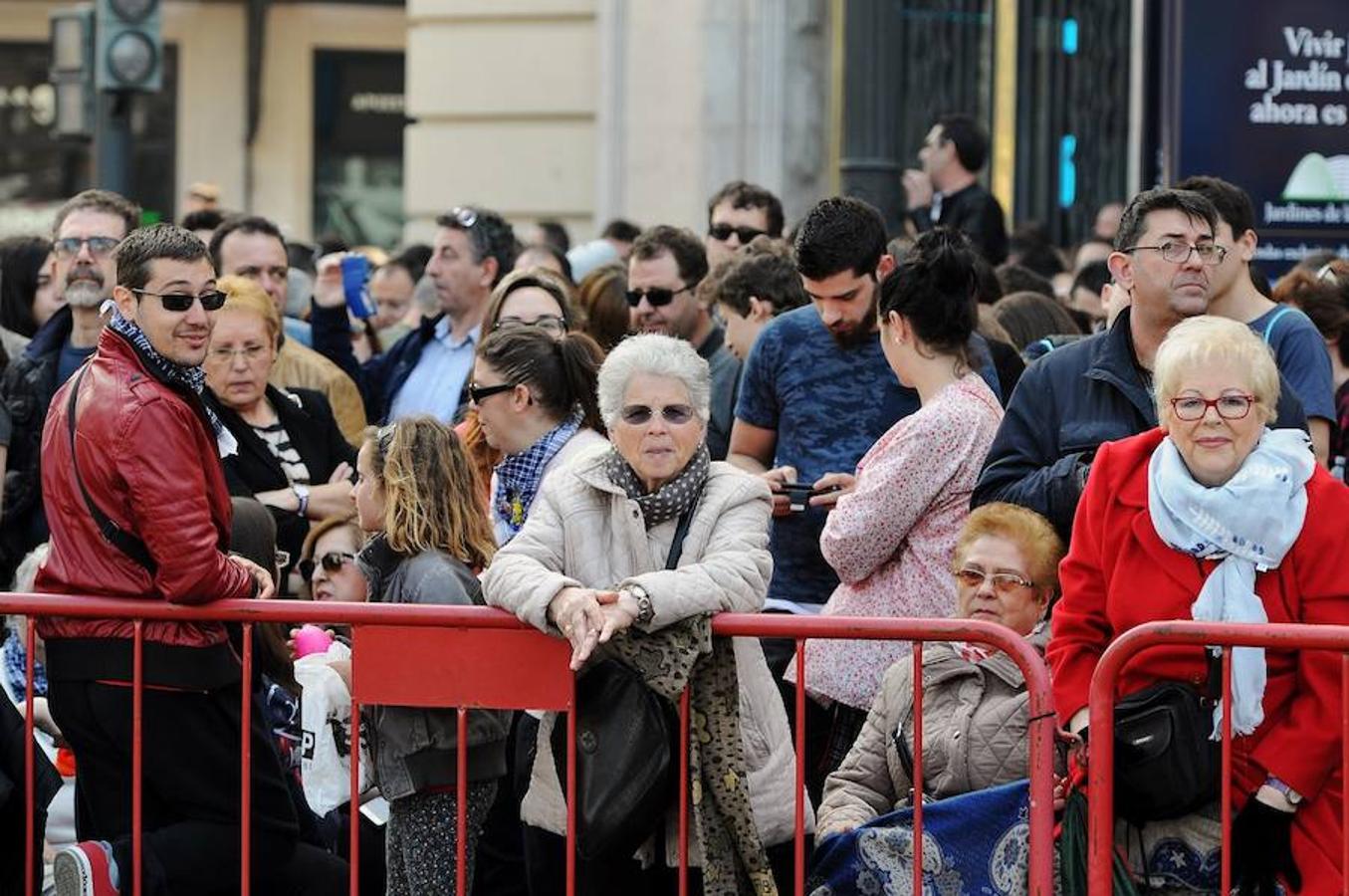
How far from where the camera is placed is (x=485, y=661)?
6.16m

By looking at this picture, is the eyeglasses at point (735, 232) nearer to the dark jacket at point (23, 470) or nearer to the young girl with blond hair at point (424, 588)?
the dark jacket at point (23, 470)

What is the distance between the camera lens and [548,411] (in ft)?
23.9

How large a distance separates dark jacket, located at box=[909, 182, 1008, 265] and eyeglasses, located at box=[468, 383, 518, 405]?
4.15m

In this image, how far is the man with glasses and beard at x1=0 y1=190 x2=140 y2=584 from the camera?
8.27m

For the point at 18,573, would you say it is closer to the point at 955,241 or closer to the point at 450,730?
the point at 450,730

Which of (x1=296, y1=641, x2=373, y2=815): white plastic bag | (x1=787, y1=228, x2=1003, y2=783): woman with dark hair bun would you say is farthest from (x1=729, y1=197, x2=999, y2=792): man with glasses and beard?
(x1=296, y1=641, x2=373, y2=815): white plastic bag

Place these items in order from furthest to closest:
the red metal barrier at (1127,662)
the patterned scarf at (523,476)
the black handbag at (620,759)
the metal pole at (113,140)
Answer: the metal pole at (113,140) → the patterned scarf at (523,476) → the black handbag at (620,759) → the red metal barrier at (1127,662)

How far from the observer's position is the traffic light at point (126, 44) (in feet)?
44.7

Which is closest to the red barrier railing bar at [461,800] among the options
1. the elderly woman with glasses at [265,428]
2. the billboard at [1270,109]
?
the elderly woman with glasses at [265,428]

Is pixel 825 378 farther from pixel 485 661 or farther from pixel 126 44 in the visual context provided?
pixel 126 44

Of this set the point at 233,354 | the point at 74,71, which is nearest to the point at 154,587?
the point at 233,354

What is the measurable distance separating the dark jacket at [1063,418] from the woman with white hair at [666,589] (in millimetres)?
672

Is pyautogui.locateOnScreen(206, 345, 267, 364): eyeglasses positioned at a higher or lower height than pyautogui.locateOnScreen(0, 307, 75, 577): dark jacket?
higher

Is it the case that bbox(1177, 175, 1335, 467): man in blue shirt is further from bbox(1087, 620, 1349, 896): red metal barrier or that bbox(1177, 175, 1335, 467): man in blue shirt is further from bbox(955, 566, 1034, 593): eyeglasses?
bbox(1087, 620, 1349, 896): red metal barrier
